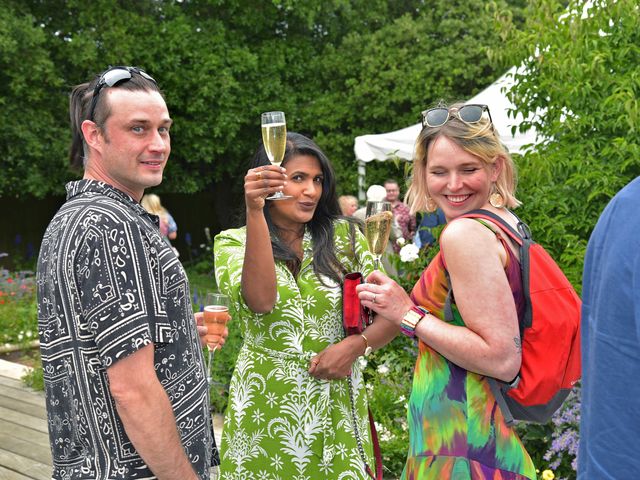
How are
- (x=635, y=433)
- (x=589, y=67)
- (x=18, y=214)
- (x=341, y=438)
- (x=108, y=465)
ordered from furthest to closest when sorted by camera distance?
(x=18, y=214)
(x=589, y=67)
(x=341, y=438)
(x=108, y=465)
(x=635, y=433)

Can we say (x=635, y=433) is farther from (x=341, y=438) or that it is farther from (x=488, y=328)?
(x=341, y=438)

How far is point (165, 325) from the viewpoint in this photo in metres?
1.90

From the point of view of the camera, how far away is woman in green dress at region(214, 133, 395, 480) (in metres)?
2.70

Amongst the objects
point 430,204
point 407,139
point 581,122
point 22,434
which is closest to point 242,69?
point 407,139

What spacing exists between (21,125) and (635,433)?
15687 millimetres

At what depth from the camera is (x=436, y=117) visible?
7.25 feet

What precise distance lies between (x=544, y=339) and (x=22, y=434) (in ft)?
15.3

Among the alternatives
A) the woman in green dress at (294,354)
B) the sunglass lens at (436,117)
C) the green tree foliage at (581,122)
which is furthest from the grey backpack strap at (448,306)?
the green tree foliage at (581,122)

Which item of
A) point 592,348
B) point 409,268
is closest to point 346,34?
point 409,268

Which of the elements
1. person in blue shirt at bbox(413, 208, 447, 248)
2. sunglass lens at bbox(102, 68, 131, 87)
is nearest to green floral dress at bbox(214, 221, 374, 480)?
sunglass lens at bbox(102, 68, 131, 87)

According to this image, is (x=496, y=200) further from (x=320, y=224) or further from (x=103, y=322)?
(x=103, y=322)

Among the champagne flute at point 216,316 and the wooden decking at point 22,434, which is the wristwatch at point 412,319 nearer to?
the champagne flute at point 216,316

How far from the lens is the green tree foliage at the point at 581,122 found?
178 inches

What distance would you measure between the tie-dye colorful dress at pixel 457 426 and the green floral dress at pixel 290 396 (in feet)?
1.99
